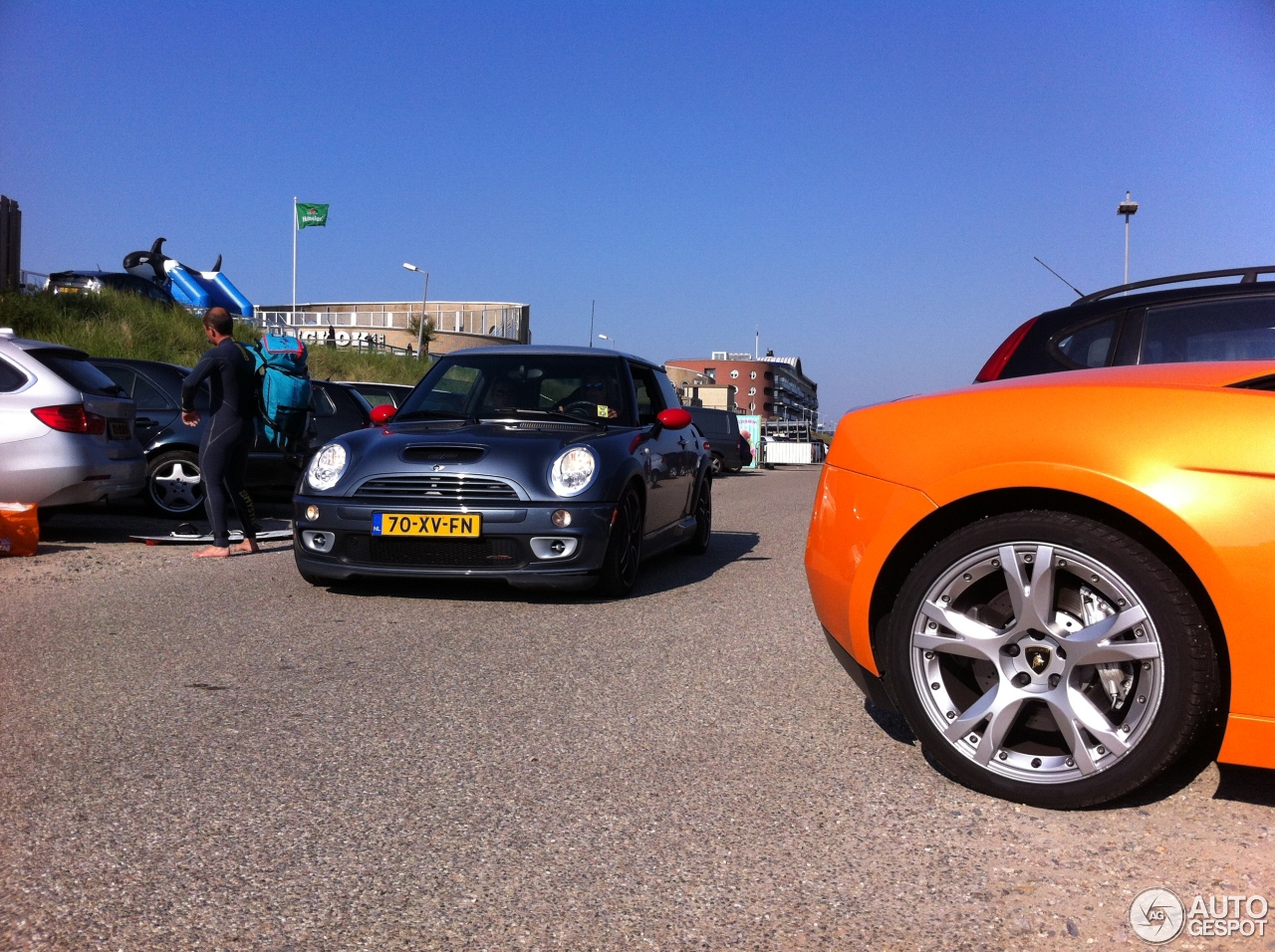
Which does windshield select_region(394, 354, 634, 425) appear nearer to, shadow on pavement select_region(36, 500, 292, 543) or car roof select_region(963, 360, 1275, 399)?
shadow on pavement select_region(36, 500, 292, 543)

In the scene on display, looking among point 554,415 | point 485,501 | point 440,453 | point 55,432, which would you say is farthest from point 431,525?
point 55,432

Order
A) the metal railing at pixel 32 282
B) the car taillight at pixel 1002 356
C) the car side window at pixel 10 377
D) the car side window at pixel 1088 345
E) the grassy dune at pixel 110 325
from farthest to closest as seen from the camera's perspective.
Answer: the metal railing at pixel 32 282 < the grassy dune at pixel 110 325 < the car side window at pixel 10 377 < the car taillight at pixel 1002 356 < the car side window at pixel 1088 345

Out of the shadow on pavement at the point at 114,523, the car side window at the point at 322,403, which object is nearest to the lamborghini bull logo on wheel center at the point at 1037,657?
the shadow on pavement at the point at 114,523

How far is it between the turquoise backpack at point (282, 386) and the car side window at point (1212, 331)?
646cm

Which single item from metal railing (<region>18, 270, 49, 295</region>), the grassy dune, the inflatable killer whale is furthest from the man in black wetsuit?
the inflatable killer whale

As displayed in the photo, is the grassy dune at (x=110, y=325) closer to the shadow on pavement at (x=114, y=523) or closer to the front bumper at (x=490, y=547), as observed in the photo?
the shadow on pavement at (x=114, y=523)

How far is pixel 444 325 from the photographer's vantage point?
306ft

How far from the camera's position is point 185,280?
31.7m

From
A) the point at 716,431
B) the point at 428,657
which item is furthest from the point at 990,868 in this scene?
the point at 716,431

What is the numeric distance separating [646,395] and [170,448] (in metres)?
5.05

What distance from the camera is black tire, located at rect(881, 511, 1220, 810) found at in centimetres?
287

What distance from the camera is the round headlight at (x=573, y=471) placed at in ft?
20.9

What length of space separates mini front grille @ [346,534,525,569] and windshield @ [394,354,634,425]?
1.31 metres

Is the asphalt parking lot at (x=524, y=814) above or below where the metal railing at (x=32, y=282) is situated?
below
